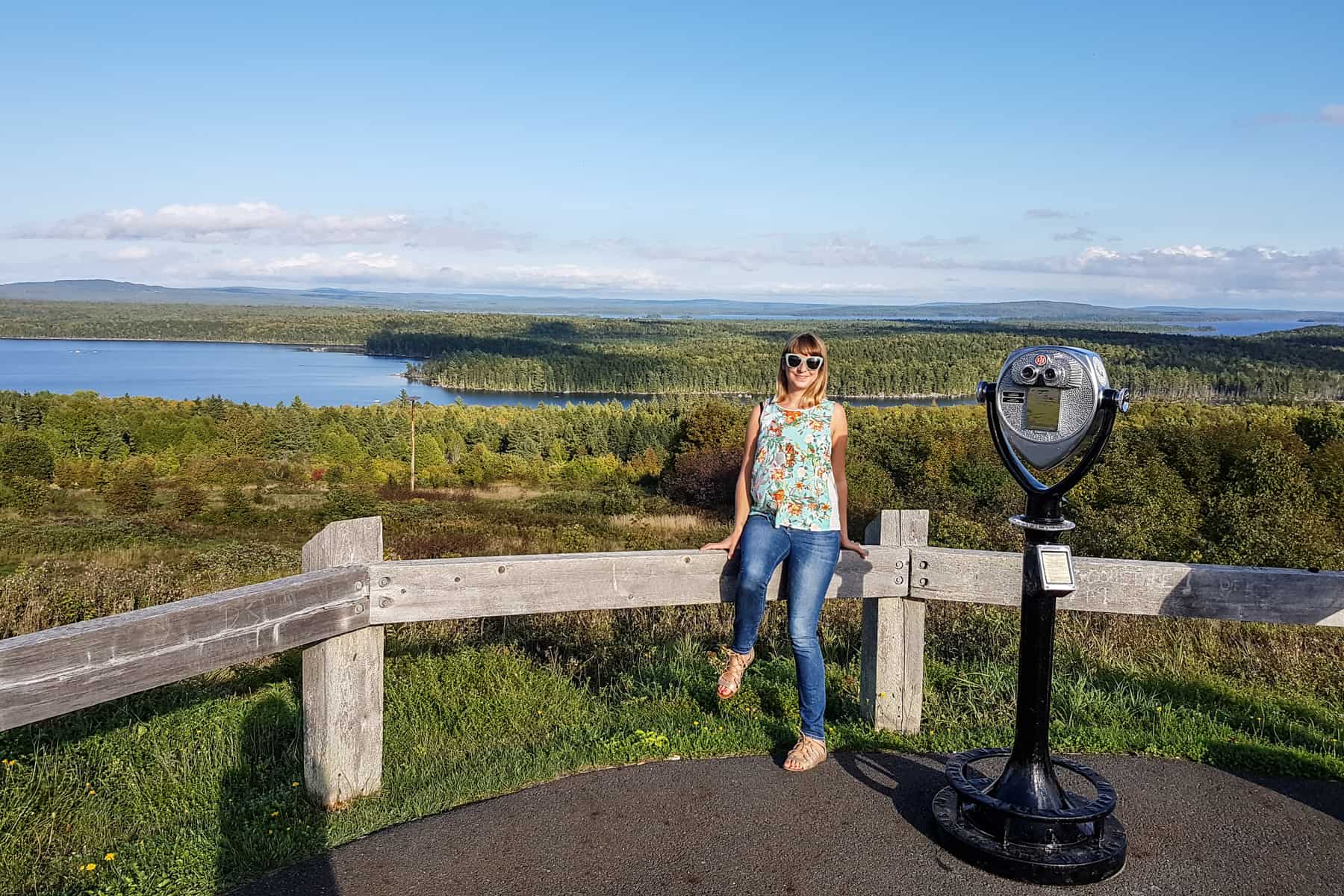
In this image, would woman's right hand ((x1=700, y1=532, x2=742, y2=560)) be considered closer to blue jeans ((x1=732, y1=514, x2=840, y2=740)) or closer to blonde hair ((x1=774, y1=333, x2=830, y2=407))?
blue jeans ((x1=732, y1=514, x2=840, y2=740))

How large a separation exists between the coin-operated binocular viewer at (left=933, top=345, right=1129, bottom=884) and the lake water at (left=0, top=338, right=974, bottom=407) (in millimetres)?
104045

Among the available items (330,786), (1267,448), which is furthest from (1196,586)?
(1267,448)

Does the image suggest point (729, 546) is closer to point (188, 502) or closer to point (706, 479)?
point (188, 502)

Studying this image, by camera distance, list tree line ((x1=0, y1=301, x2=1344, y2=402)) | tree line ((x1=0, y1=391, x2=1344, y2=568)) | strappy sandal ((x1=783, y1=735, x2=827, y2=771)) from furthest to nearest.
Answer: tree line ((x1=0, y1=301, x2=1344, y2=402)), tree line ((x1=0, y1=391, x2=1344, y2=568)), strappy sandal ((x1=783, y1=735, x2=827, y2=771))

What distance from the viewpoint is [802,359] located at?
4.24m

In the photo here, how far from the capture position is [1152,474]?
39000 mm

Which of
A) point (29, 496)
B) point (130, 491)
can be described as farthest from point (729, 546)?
point (29, 496)

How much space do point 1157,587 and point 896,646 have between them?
1180mm

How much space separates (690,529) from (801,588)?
1468 inches

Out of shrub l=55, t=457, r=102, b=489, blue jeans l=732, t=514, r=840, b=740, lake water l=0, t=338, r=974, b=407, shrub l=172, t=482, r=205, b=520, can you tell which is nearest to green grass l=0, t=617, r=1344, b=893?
blue jeans l=732, t=514, r=840, b=740

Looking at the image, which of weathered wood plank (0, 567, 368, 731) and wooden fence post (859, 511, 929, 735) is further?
wooden fence post (859, 511, 929, 735)

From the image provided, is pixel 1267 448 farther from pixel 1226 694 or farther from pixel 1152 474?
pixel 1226 694

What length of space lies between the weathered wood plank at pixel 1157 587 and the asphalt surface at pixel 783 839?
27.5 inches

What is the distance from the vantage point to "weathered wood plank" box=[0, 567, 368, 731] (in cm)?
289
